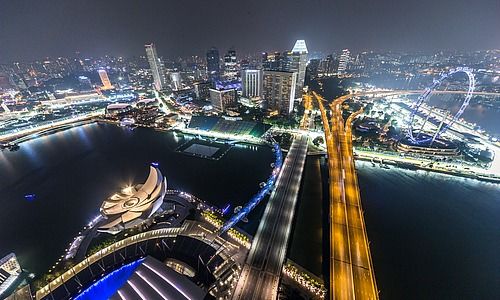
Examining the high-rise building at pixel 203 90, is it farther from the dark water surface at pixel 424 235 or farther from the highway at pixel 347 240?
the dark water surface at pixel 424 235

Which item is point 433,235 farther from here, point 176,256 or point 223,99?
point 223,99

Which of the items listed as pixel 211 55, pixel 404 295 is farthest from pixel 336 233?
pixel 211 55

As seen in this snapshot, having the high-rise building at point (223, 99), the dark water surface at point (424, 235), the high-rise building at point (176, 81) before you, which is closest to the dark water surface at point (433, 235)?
the dark water surface at point (424, 235)

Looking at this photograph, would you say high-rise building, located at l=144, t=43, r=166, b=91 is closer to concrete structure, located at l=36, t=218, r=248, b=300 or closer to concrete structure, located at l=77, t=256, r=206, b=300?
concrete structure, located at l=36, t=218, r=248, b=300

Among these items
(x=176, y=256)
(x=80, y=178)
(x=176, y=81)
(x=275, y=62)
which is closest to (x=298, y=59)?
(x=275, y=62)

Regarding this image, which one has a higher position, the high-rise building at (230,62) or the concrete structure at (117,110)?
the high-rise building at (230,62)

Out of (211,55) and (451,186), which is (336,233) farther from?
(211,55)
